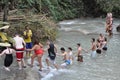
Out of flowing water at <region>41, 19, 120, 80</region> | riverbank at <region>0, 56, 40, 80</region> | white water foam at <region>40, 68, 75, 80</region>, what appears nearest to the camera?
riverbank at <region>0, 56, 40, 80</region>

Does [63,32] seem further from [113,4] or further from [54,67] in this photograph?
[54,67]

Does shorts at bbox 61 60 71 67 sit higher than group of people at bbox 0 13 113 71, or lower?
lower

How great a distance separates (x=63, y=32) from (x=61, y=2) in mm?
6942

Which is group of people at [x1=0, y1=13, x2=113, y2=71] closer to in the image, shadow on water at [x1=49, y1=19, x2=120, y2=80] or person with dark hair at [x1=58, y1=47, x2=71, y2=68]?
person with dark hair at [x1=58, y1=47, x2=71, y2=68]

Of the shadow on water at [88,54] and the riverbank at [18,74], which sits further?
the shadow on water at [88,54]

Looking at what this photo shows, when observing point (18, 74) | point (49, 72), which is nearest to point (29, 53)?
point (49, 72)

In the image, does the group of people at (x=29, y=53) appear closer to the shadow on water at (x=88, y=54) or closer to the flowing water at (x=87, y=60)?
the flowing water at (x=87, y=60)

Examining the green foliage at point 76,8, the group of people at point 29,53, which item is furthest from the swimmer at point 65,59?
the green foliage at point 76,8

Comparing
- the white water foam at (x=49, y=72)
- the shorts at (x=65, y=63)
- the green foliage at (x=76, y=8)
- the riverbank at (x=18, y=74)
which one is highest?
the riverbank at (x=18, y=74)

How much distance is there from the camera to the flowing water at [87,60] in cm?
1476

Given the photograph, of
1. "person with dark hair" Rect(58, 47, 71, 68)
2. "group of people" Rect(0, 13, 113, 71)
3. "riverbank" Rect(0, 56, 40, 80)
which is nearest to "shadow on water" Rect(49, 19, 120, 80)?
"person with dark hair" Rect(58, 47, 71, 68)

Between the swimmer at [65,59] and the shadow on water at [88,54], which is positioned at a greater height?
the swimmer at [65,59]

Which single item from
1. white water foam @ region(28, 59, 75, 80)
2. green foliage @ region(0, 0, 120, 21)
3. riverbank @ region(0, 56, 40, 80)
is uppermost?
riverbank @ region(0, 56, 40, 80)

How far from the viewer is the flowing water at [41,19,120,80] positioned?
48.4 feet
